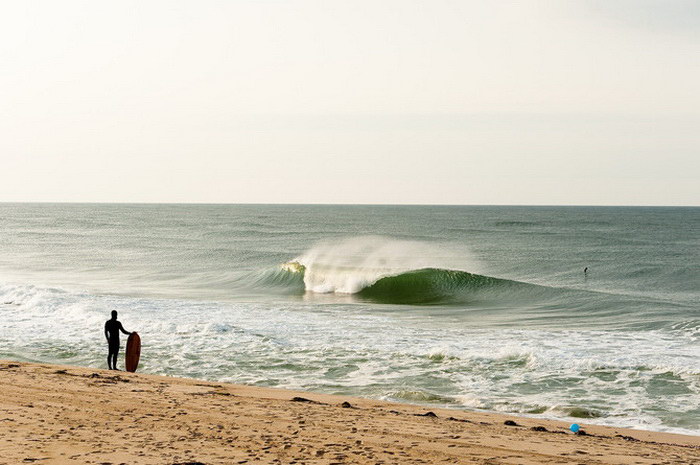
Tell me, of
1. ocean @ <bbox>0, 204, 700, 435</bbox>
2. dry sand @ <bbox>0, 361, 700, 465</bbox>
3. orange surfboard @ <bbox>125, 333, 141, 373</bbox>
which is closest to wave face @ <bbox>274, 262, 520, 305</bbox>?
ocean @ <bbox>0, 204, 700, 435</bbox>

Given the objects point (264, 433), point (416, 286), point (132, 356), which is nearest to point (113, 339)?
point (132, 356)

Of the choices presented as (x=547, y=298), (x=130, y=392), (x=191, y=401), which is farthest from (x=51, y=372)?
(x=547, y=298)

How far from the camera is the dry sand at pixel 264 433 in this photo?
7695 mm

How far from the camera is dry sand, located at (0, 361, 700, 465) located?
7695mm

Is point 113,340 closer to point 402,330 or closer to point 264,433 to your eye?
point 264,433

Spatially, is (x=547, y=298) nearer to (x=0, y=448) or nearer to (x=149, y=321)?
(x=149, y=321)

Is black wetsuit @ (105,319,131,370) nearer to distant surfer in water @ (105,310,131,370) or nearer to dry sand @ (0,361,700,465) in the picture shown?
distant surfer in water @ (105,310,131,370)

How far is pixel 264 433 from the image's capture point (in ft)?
28.5

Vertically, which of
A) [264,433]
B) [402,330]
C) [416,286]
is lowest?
[402,330]

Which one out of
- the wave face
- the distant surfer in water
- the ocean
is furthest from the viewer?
the wave face

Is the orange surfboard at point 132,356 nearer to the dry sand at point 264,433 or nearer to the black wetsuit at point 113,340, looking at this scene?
the black wetsuit at point 113,340

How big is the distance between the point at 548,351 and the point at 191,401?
877cm

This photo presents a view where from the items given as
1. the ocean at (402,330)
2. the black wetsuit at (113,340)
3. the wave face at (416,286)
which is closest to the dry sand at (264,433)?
the ocean at (402,330)

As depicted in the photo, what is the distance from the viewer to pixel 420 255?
5575 cm
